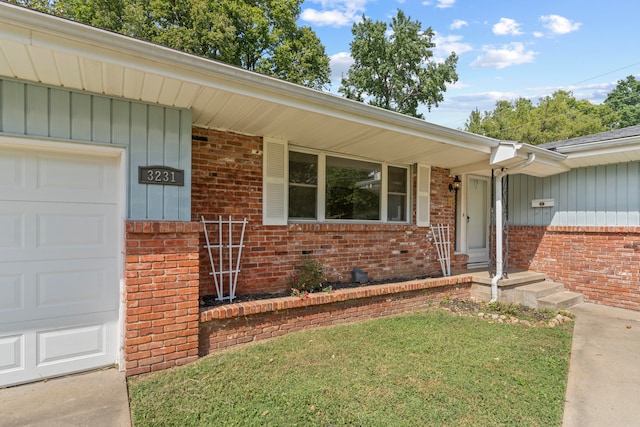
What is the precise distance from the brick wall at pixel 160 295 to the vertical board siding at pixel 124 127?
201 millimetres

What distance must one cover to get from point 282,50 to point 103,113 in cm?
1461

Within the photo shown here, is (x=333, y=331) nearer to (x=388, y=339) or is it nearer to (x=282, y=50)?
(x=388, y=339)

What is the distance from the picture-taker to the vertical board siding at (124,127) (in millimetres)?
2596

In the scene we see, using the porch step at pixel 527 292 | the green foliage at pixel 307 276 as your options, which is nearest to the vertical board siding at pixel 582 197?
the porch step at pixel 527 292

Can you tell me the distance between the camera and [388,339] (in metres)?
→ 3.86

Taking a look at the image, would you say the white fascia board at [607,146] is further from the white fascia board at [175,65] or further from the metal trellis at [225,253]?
the metal trellis at [225,253]

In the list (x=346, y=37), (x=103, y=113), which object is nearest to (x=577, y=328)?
(x=103, y=113)

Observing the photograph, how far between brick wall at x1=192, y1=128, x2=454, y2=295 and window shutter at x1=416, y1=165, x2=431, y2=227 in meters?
0.53

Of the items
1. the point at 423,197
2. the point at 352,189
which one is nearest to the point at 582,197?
the point at 423,197

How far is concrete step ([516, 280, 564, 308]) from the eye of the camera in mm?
5359

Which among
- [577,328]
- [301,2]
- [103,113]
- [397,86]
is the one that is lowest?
[577,328]

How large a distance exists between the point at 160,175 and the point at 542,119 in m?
27.3

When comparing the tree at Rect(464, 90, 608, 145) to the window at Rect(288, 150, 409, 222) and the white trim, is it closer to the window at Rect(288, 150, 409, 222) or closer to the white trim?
the white trim

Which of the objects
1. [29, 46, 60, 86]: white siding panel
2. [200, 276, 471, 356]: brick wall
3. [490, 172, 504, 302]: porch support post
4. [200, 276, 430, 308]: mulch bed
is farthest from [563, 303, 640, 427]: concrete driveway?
[29, 46, 60, 86]: white siding panel
